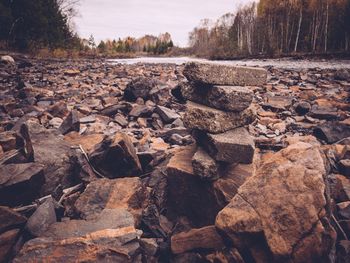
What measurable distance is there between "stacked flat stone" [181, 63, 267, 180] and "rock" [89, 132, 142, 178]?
35.8 inches

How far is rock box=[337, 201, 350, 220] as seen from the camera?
8.89 feet

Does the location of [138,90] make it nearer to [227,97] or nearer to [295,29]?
[227,97]

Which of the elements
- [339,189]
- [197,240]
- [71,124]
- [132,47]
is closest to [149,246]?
[197,240]

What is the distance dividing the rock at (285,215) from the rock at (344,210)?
646 mm

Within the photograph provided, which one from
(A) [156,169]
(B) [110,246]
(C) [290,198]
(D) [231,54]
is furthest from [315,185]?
(D) [231,54]

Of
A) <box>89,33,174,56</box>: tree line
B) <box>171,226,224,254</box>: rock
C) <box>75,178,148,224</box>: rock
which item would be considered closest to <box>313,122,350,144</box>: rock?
<box>171,226,224,254</box>: rock

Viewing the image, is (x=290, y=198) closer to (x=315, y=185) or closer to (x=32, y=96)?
(x=315, y=185)

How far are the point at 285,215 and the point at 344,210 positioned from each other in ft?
3.18

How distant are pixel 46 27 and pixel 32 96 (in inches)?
1118

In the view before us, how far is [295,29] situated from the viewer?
47562 mm

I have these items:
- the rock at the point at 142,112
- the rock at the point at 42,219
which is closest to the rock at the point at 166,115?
the rock at the point at 142,112

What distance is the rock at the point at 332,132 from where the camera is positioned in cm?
497

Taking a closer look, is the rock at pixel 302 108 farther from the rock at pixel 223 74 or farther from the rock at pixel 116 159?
the rock at pixel 116 159

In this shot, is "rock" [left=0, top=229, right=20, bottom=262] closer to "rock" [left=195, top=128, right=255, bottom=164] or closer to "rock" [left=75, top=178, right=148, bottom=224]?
"rock" [left=75, top=178, right=148, bottom=224]
